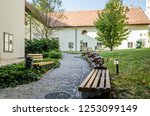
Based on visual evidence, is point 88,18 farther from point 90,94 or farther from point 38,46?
point 90,94

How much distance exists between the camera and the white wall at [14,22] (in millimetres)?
13555

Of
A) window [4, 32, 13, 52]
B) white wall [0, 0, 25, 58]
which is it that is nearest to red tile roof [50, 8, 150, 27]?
white wall [0, 0, 25, 58]

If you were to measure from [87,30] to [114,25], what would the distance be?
10888 mm

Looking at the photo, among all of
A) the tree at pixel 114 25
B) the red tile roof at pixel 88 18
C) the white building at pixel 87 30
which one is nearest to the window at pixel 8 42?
the tree at pixel 114 25

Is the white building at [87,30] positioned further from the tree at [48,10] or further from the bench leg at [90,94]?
the bench leg at [90,94]

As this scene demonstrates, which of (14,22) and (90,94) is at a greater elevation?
(14,22)

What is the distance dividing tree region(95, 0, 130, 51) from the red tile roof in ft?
3.78

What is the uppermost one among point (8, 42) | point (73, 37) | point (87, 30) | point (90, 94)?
point (87, 30)

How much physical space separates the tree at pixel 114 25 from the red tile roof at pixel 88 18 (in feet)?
3.78

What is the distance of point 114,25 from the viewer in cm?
1686

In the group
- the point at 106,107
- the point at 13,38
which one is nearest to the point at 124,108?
the point at 106,107

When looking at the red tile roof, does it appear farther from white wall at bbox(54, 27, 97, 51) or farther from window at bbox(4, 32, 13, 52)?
window at bbox(4, 32, 13, 52)

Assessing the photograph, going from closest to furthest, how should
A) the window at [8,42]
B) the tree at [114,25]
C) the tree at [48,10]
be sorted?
the window at [8,42] < the tree at [114,25] < the tree at [48,10]

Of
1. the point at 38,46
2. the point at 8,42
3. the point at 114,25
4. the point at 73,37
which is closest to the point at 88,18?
the point at 73,37
